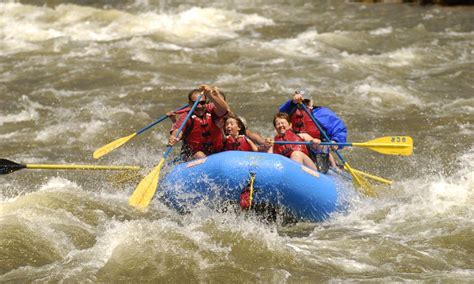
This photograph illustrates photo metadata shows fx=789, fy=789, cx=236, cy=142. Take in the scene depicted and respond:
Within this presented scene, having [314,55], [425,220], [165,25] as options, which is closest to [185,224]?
[425,220]

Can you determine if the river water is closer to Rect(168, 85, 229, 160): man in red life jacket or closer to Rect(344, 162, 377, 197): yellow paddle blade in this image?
Rect(344, 162, 377, 197): yellow paddle blade

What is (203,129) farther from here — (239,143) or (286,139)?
(286,139)

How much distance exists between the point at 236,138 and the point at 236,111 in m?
3.45

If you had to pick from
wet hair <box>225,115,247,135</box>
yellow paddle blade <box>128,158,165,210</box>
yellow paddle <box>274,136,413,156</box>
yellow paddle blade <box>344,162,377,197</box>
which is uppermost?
wet hair <box>225,115,247,135</box>

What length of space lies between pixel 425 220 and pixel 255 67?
6225mm

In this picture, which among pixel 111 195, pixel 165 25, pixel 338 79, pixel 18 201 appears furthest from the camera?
pixel 165 25

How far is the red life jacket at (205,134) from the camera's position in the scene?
21.2ft

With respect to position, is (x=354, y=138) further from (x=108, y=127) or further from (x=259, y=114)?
(x=108, y=127)

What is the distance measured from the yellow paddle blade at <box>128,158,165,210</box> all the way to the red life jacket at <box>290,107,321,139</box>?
1.56 meters

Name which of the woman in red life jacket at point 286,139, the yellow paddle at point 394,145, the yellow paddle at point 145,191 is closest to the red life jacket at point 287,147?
the woman in red life jacket at point 286,139

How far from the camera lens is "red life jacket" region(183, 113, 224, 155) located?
6.46 metres

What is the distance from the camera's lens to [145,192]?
5.91 metres

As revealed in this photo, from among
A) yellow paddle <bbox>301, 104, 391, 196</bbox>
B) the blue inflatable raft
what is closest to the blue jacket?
yellow paddle <bbox>301, 104, 391, 196</bbox>

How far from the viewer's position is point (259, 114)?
9703mm
